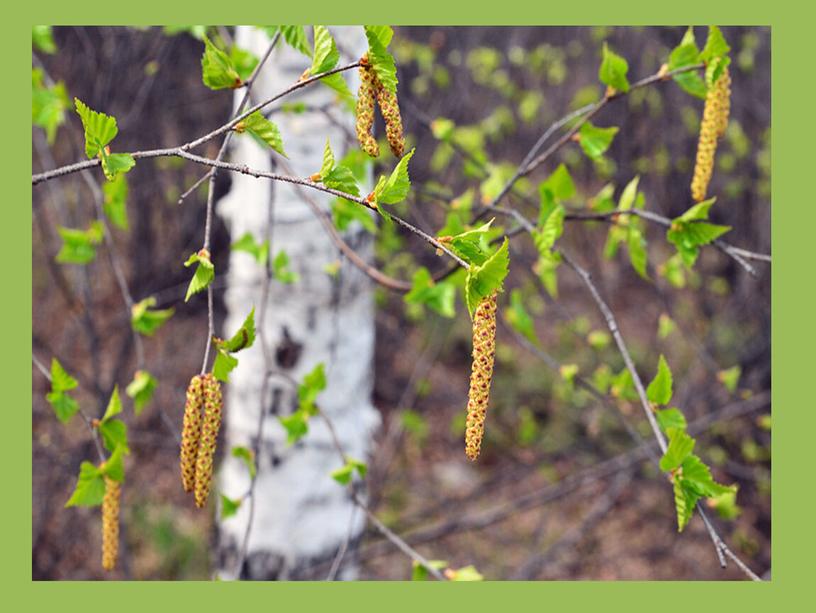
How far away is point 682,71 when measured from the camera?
132 centimetres

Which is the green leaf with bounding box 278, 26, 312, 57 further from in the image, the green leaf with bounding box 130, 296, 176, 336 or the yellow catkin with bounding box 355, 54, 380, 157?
the green leaf with bounding box 130, 296, 176, 336

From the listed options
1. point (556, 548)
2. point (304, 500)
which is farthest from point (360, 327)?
point (556, 548)

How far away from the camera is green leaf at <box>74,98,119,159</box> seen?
875mm

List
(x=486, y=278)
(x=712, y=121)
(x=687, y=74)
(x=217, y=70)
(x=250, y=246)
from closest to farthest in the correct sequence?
(x=486, y=278), (x=217, y=70), (x=712, y=121), (x=687, y=74), (x=250, y=246)

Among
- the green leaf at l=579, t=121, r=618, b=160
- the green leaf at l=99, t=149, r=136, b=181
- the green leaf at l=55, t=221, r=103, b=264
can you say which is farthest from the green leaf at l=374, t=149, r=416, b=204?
the green leaf at l=55, t=221, r=103, b=264

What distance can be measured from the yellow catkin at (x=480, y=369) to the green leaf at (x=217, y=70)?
0.53 meters

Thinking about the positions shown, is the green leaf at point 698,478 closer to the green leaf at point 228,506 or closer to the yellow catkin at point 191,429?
the yellow catkin at point 191,429

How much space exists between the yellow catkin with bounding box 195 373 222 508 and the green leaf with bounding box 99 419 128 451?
35cm

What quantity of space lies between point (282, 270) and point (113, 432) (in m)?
0.57

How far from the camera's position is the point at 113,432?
127 centimetres

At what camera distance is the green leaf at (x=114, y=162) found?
2.89 feet

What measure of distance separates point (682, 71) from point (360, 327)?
1.00 meters

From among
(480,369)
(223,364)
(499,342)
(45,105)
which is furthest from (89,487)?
(499,342)

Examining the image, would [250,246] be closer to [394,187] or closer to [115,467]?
[115,467]
